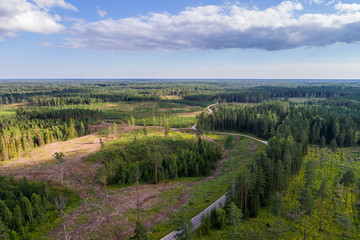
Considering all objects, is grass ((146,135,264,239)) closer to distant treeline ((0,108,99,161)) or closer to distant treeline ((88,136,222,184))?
distant treeline ((88,136,222,184))

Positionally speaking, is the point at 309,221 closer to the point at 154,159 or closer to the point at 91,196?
the point at 154,159

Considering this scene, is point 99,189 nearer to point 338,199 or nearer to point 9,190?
point 9,190

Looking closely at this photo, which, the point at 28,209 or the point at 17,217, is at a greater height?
the point at 28,209

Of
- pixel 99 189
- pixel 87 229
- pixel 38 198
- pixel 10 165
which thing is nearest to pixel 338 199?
pixel 87 229

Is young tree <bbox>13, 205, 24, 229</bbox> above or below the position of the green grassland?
above

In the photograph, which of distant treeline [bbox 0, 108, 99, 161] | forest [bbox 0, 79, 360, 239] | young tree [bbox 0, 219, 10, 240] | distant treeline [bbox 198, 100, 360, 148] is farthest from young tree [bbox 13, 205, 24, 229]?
distant treeline [bbox 198, 100, 360, 148]

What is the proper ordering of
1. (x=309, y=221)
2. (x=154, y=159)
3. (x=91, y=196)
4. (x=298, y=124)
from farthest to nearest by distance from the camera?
1. (x=298, y=124)
2. (x=154, y=159)
3. (x=91, y=196)
4. (x=309, y=221)

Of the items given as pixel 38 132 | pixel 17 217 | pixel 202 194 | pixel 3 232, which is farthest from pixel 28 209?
pixel 38 132

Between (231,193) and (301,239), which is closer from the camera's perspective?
(301,239)
